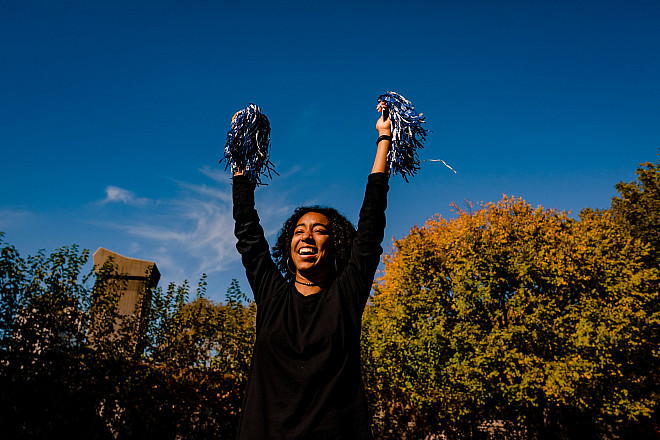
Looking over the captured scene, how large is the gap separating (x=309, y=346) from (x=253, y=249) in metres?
0.58

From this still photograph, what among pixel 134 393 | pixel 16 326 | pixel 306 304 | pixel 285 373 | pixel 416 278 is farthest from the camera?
pixel 416 278

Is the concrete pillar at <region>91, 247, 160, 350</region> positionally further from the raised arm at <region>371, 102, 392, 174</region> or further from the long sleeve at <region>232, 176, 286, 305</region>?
the raised arm at <region>371, 102, 392, 174</region>

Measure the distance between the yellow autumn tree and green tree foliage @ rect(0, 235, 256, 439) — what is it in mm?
5786

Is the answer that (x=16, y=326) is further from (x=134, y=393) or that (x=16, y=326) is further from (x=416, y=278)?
(x=416, y=278)

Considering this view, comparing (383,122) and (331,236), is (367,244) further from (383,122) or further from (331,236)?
(383,122)

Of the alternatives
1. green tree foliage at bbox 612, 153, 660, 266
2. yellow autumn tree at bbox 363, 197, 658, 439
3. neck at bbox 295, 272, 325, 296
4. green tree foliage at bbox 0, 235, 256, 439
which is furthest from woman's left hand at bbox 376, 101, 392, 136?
green tree foliage at bbox 612, 153, 660, 266

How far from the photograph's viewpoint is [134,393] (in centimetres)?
891

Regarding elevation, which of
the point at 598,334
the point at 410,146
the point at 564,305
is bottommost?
the point at 410,146

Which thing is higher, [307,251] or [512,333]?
[512,333]

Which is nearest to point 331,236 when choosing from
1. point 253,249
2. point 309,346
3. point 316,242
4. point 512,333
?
point 316,242

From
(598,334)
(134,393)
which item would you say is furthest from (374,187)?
(598,334)

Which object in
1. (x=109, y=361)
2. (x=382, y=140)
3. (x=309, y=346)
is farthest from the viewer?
(x=109, y=361)

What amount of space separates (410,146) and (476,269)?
1536 centimetres

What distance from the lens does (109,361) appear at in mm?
8578
